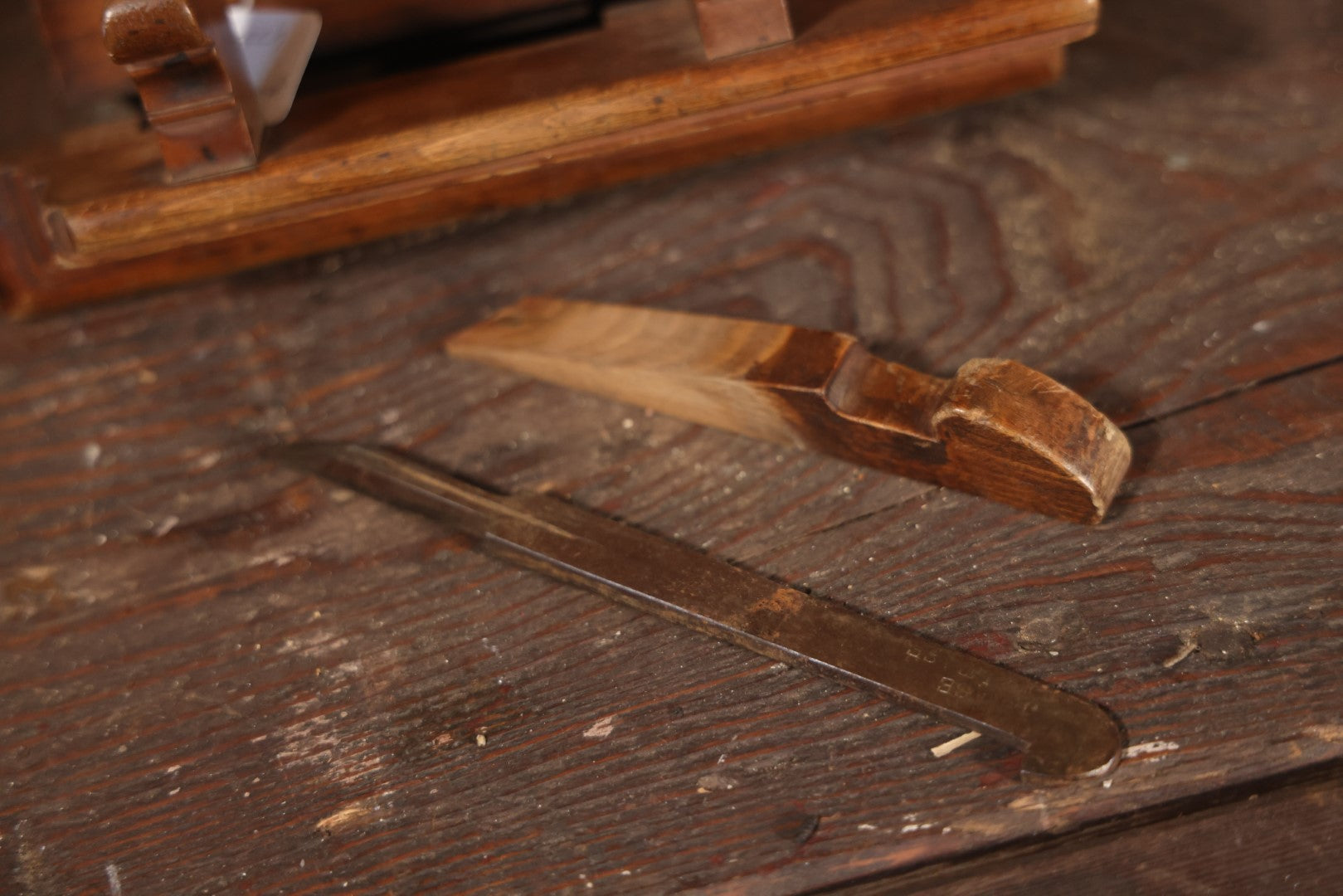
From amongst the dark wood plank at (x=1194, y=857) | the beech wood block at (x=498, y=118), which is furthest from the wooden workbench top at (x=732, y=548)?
the beech wood block at (x=498, y=118)

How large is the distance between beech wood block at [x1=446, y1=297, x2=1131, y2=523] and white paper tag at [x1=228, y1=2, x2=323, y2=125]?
0.33 metres

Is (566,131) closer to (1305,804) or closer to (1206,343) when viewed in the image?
(1206,343)

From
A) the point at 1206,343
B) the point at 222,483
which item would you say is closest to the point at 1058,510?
the point at 1206,343

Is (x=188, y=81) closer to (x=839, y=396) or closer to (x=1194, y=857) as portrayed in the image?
(x=839, y=396)

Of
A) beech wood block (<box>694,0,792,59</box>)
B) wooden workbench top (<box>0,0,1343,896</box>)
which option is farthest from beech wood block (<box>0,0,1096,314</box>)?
wooden workbench top (<box>0,0,1343,896</box>)

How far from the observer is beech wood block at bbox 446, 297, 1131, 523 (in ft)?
3.02

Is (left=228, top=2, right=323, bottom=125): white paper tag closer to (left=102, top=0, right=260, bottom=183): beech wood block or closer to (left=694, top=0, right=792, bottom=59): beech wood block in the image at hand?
(left=102, top=0, right=260, bottom=183): beech wood block

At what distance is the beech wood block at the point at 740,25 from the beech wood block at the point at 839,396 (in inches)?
11.2

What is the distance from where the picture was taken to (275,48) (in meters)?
1.25

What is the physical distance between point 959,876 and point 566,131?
798mm

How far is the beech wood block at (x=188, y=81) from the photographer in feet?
3.45

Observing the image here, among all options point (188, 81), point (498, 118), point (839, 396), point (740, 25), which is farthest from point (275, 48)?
point (839, 396)

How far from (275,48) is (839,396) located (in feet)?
2.52

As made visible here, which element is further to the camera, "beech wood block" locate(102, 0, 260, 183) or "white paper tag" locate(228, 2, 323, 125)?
"white paper tag" locate(228, 2, 323, 125)
